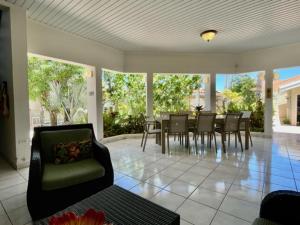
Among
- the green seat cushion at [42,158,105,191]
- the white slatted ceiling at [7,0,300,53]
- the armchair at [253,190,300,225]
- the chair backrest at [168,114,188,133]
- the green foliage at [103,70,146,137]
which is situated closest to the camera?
the armchair at [253,190,300,225]

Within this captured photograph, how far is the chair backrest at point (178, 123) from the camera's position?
13.6 ft

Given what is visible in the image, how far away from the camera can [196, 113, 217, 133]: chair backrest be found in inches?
166

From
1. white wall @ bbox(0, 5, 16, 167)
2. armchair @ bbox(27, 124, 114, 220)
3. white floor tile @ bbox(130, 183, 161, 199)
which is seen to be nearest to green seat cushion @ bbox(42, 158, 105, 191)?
armchair @ bbox(27, 124, 114, 220)

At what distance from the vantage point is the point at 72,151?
2.42 meters

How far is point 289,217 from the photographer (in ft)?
3.84

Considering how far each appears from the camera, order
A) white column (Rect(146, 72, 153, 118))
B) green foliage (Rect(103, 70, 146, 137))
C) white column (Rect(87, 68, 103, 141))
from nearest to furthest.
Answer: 1. white column (Rect(87, 68, 103, 141))
2. green foliage (Rect(103, 70, 146, 137))
3. white column (Rect(146, 72, 153, 118))

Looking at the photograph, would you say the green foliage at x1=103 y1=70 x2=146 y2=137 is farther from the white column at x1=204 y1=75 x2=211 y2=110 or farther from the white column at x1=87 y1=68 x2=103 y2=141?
the white column at x1=204 y1=75 x2=211 y2=110

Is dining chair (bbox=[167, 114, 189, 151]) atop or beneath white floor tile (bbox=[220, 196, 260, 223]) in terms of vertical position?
atop

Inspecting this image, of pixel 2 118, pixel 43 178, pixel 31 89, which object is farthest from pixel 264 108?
pixel 31 89

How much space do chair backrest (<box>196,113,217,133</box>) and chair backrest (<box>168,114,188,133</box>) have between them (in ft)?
0.99

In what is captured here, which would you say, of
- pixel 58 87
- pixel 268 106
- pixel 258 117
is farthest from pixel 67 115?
pixel 268 106

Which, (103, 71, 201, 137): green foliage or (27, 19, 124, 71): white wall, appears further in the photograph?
(103, 71, 201, 137): green foliage

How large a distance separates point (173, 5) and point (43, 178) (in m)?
3.17

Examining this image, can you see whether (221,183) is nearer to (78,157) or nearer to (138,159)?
(138,159)
